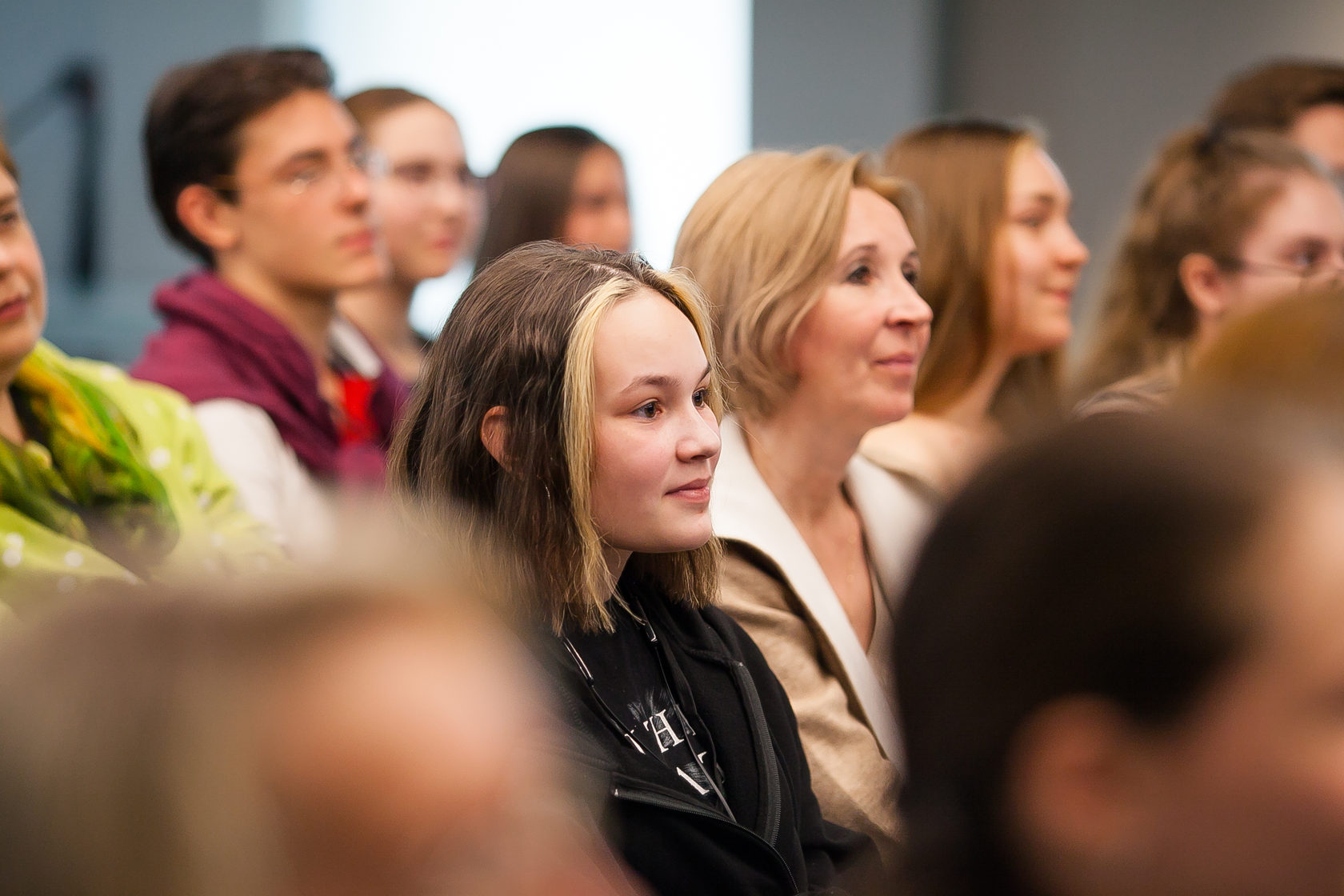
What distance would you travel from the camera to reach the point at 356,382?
3.11m

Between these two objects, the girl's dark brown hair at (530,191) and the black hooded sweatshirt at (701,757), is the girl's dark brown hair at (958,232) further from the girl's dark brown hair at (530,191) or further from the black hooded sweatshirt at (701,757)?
the black hooded sweatshirt at (701,757)

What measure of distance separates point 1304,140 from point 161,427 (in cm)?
303

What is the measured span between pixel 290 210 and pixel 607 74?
3713mm

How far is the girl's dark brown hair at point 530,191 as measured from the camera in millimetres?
3438

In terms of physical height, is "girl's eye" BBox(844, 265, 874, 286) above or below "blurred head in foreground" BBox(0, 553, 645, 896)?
below

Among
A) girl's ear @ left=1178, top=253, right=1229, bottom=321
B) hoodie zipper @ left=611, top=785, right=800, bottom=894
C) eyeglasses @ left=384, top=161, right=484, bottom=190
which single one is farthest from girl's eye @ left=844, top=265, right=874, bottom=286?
eyeglasses @ left=384, top=161, right=484, bottom=190

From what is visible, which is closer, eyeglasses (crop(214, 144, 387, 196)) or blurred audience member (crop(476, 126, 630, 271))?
eyeglasses (crop(214, 144, 387, 196))

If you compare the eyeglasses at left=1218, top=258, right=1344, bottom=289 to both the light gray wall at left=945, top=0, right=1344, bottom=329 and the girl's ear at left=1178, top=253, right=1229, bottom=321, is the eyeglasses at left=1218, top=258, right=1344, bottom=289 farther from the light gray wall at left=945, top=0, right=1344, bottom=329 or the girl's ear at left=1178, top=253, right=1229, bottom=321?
the light gray wall at left=945, top=0, right=1344, bottom=329

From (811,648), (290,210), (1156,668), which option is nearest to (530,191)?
(290,210)

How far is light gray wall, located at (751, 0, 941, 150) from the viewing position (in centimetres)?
618

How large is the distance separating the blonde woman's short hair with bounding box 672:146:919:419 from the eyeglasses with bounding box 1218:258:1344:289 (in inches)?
44.4

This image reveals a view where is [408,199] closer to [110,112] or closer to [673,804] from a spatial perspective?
[673,804]

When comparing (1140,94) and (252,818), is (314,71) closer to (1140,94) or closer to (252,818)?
(252,818)

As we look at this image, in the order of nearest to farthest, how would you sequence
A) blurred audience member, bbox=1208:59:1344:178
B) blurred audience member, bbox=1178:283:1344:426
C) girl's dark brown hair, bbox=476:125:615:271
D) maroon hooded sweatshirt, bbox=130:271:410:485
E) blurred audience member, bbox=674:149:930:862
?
blurred audience member, bbox=1178:283:1344:426 < blurred audience member, bbox=674:149:930:862 < maroon hooded sweatshirt, bbox=130:271:410:485 < girl's dark brown hair, bbox=476:125:615:271 < blurred audience member, bbox=1208:59:1344:178
